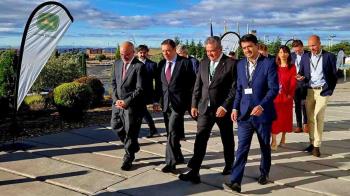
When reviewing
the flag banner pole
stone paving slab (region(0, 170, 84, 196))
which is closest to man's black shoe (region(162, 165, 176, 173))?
stone paving slab (region(0, 170, 84, 196))

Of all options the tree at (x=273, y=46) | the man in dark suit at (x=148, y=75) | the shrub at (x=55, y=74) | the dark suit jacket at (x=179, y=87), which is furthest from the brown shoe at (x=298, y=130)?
the tree at (x=273, y=46)

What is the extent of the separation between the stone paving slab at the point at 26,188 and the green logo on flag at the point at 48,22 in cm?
270

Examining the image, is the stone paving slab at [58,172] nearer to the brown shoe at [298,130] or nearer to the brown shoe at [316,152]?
the brown shoe at [316,152]

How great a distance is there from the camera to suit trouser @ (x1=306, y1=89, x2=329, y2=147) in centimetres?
630

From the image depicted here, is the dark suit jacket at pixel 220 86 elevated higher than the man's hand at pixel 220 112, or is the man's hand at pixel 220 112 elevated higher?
the dark suit jacket at pixel 220 86

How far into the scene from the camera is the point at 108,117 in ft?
32.3

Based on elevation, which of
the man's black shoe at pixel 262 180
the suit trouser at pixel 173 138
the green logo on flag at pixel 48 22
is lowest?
the man's black shoe at pixel 262 180

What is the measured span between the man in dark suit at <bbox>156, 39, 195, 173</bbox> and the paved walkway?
13.3 inches

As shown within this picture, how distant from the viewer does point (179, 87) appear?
5.54 m

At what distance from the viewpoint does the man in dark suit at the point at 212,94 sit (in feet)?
16.4

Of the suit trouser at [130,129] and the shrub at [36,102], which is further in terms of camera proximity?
the shrub at [36,102]

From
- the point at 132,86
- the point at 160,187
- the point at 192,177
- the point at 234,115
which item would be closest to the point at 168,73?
A: the point at 132,86

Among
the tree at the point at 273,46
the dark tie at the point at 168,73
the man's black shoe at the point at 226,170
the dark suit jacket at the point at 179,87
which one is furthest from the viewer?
the tree at the point at 273,46

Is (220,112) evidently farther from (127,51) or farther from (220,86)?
(127,51)
